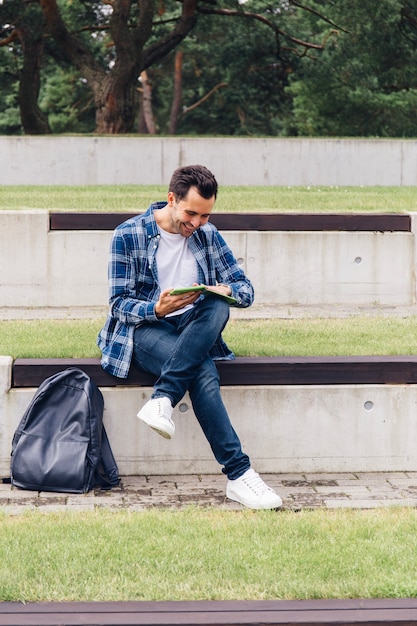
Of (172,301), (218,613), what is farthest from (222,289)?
(218,613)

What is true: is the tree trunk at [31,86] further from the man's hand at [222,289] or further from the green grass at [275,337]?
the man's hand at [222,289]

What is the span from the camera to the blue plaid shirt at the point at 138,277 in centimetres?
566

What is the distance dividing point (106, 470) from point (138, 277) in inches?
38.4

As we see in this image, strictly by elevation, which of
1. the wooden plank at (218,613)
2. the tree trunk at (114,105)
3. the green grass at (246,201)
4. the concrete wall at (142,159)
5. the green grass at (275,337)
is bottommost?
the wooden plank at (218,613)

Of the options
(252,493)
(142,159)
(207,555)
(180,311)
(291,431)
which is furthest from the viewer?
(142,159)

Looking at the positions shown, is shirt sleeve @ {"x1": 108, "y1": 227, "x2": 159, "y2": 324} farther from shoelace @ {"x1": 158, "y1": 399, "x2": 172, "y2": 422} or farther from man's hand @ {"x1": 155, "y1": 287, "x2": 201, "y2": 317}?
shoelace @ {"x1": 158, "y1": 399, "x2": 172, "y2": 422}

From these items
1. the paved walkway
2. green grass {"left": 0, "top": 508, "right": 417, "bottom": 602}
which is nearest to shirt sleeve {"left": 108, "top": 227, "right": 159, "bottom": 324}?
the paved walkway

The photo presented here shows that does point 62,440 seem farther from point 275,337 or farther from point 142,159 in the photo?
point 142,159

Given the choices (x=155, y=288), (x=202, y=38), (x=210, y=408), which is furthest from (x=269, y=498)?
(x=202, y=38)

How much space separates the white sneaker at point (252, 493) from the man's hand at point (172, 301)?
858mm

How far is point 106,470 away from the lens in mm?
5609

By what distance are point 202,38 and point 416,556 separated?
126 feet

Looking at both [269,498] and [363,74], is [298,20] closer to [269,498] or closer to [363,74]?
[363,74]

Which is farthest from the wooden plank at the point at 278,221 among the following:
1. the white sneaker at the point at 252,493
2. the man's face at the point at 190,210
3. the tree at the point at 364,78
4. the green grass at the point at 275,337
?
the tree at the point at 364,78
